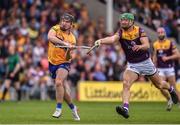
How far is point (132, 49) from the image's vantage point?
18188mm

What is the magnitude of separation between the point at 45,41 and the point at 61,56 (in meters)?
15.0

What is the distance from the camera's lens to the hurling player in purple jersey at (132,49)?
1792 centimetres

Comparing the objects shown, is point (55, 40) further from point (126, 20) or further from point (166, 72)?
point (166, 72)

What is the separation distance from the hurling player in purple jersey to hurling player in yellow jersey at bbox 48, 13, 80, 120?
0.99m

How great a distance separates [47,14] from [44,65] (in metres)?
3.14

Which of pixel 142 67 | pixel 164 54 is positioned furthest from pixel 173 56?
pixel 142 67

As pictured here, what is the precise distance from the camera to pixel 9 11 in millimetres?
34406

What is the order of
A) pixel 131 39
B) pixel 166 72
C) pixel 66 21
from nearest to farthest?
pixel 66 21
pixel 131 39
pixel 166 72

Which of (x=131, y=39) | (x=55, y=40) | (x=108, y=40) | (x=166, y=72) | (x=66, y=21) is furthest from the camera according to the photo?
(x=166, y=72)

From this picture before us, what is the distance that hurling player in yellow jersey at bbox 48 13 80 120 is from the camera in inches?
707

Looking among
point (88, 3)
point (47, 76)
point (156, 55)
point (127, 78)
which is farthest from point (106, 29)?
point (127, 78)

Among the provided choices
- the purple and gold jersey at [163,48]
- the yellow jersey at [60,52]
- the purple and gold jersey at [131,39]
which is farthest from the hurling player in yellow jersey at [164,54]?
the yellow jersey at [60,52]

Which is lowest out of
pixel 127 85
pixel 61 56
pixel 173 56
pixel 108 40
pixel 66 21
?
pixel 127 85

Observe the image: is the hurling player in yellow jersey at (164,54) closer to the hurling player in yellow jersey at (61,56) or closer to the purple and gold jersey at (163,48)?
the purple and gold jersey at (163,48)
